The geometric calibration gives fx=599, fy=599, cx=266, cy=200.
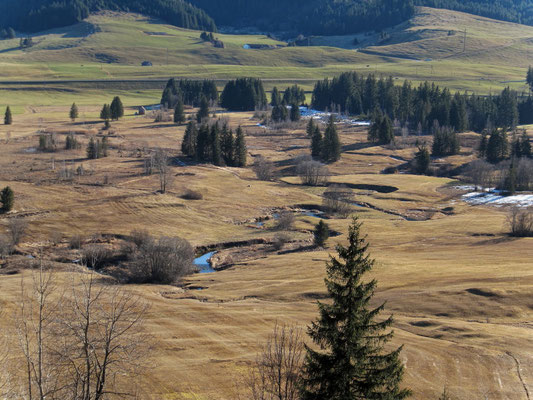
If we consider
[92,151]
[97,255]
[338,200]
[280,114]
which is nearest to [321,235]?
[338,200]

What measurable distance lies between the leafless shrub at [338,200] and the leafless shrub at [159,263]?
38.0 meters

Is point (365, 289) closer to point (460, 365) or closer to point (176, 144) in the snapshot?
point (460, 365)

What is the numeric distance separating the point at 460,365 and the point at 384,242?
42493 millimetres

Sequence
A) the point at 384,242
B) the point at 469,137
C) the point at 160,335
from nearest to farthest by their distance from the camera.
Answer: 1. the point at 160,335
2. the point at 384,242
3. the point at 469,137

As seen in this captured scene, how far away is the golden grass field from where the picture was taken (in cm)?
4047

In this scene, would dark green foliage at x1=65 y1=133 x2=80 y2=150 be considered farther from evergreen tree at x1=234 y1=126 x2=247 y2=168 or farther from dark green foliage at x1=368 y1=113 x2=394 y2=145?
dark green foliage at x1=368 y1=113 x2=394 y2=145

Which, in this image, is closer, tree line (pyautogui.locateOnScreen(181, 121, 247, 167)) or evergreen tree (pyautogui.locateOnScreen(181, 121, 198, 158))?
tree line (pyautogui.locateOnScreen(181, 121, 247, 167))

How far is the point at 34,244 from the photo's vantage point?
74.9 metres

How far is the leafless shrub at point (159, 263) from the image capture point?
218ft

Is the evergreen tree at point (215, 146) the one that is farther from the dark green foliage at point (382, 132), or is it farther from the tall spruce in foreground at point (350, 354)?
the tall spruce in foreground at point (350, 354)

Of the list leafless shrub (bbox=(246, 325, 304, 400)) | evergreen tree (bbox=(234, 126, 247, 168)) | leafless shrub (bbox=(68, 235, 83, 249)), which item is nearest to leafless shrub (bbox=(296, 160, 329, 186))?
evergreen tree (bbox=(234, 126, 247, 168))

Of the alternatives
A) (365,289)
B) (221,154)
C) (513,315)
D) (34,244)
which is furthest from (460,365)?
(221,154)

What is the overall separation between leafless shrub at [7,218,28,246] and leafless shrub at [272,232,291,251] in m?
32.6

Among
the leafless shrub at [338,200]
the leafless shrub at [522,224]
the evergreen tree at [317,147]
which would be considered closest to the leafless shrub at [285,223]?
the leafless shrub at [338,200]
